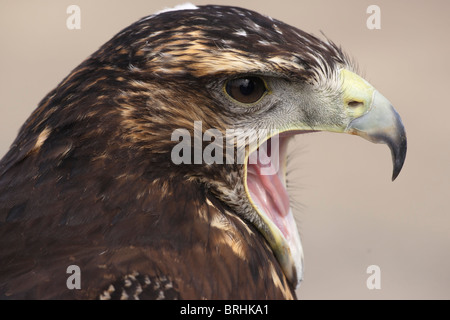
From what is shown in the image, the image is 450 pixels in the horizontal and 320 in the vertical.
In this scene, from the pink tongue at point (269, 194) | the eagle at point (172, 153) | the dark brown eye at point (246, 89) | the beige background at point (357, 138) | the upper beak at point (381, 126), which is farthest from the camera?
the beige background at point (357, 138)

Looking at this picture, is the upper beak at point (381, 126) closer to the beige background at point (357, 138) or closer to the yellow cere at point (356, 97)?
the yellow cere at point (356, 97)

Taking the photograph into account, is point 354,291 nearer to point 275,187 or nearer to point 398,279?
point 398,279

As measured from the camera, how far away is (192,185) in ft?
10.9

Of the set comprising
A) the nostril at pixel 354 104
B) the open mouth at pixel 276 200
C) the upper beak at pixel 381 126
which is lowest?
the open mouth at pixel 276 200

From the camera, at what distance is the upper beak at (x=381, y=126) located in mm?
3482

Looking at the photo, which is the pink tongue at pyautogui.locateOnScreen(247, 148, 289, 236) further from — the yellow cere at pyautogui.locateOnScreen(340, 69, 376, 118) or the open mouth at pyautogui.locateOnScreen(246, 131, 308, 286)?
the yellow cere at pyautogui.locateOnScreen(340, 69, 376, 118)

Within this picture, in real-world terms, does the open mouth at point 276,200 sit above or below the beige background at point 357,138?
below

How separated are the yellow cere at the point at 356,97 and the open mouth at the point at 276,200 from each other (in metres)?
0.28

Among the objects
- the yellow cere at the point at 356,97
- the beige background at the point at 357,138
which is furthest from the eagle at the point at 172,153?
the beige background at the point at 357,138

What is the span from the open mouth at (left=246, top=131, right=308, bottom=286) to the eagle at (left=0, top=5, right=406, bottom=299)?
1 cm

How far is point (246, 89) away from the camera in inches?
134

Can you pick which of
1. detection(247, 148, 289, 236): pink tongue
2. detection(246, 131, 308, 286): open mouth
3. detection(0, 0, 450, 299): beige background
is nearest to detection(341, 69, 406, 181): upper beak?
detection(246, 131, 308, 286): open mouth

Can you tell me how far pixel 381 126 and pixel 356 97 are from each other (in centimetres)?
18

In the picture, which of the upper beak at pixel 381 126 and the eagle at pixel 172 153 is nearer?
the eagle at pixel 172 153
